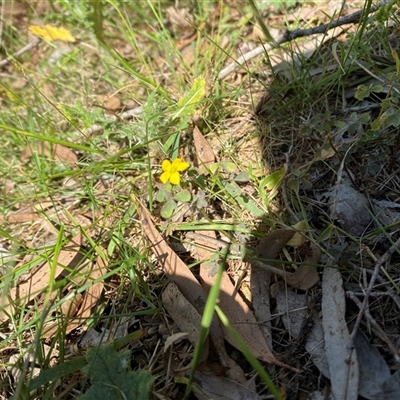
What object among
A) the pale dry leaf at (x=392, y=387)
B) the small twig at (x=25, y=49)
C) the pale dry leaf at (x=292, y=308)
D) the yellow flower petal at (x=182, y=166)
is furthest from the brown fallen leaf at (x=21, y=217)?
the pale dry leaf at (x=392, y=387)

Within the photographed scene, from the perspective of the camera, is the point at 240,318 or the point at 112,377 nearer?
the point at 112,377

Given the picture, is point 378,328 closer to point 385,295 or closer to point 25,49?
point 385,295

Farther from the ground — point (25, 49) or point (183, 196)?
point (25, 49)

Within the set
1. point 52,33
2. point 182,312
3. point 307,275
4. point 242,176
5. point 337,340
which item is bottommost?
point 337,340

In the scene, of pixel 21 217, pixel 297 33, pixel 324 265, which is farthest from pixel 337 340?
pixel 21 217

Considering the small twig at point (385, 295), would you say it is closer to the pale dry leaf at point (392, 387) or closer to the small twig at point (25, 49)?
the pale dry leaf at point (392, 387)

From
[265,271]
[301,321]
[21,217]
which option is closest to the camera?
[301,321]

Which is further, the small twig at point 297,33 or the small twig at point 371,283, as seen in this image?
the small twig at point 297,33
